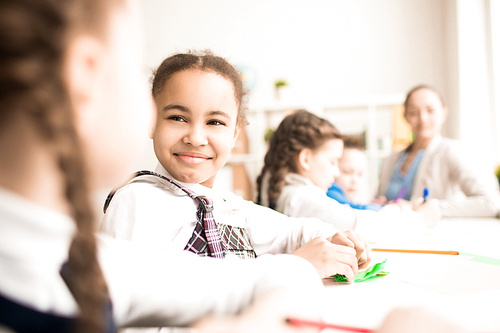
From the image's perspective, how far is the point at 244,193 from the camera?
2.91m

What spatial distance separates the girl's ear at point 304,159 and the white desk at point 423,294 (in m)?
0.47

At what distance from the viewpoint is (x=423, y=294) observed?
529 millimetres

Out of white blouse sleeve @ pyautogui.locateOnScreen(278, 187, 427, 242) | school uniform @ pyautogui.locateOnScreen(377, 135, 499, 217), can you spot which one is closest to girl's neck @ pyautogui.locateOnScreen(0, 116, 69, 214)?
white blouse sleeve @ pyautogui.locateOnScreen(278, 187, 427, 242)

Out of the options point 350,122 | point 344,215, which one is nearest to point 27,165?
point 344,215

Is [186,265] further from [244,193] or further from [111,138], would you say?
[244,193]

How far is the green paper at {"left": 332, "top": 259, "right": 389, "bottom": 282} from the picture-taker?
0.62 m

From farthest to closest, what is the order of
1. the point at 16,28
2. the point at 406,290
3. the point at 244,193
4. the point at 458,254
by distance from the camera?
the point at 244,193 < the point at 458,254 < the point at 406,290 < the point at 16,28

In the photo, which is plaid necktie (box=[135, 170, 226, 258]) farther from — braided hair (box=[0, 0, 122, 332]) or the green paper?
braided hair (box=[0, 0, 122, 332])

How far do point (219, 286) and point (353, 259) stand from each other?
1.00ft

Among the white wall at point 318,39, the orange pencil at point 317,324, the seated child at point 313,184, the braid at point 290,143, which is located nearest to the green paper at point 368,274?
the orange pencil at point 317,324

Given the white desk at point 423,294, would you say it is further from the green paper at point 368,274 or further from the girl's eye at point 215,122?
the girl's eye at point 215,122

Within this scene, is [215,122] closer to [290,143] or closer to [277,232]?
[277,232]

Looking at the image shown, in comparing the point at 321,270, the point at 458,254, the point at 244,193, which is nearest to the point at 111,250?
the point at 321,270

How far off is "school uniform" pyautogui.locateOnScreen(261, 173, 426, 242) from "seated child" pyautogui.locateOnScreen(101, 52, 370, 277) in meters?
0.21
